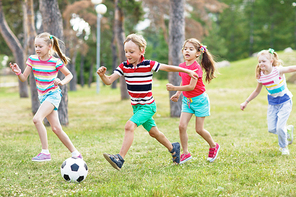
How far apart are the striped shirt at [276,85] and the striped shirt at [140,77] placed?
2.26 m

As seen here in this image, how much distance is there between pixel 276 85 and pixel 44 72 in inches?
158

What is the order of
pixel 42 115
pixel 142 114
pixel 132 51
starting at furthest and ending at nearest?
pixel 42 115, pixel 142 114, pixel 132 51

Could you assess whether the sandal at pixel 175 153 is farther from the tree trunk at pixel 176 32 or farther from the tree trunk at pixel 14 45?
the tree trunk at pixel 14 45

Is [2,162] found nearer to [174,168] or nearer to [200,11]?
[174,168]

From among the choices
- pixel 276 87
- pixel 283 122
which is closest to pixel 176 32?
pixel 276 87

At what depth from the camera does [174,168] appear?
15.3ft

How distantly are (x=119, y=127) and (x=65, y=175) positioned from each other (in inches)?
192

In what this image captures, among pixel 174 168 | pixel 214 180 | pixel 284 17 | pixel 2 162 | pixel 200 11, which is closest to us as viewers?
pixel 214 180

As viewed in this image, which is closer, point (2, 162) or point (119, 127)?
point (2, 162)

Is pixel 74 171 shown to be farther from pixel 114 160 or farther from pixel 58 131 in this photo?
pixel 58 131

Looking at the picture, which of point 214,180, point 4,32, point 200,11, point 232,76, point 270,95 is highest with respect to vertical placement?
point 200,11

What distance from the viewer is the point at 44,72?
4828 mm

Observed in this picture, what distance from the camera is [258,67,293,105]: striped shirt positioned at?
209 inches

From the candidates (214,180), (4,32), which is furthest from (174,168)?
(4,32)
